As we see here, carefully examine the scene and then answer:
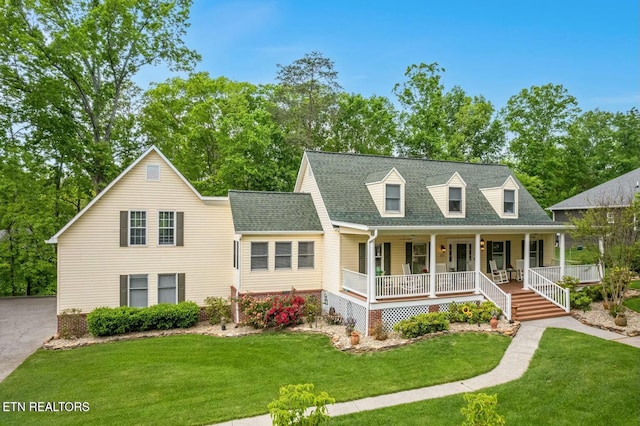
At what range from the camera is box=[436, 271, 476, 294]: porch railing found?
15055 mm

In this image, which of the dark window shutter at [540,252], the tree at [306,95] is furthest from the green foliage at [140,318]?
the dark window shutter at [540,252]

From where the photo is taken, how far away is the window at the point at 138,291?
1566 cm

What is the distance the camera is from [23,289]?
25.6 m

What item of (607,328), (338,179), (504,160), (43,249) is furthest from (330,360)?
(504,160)

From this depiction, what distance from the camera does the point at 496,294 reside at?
14867mm

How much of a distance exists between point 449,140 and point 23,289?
36.1 m

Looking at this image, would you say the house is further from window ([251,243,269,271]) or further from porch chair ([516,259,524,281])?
porch chair ([516,259,524,281])

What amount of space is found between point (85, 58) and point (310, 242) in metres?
18.3

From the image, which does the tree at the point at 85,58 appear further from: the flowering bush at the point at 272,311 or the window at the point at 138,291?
the flowering bush at the point at 272,311

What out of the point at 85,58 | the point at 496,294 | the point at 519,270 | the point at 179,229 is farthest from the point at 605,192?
the point at 85,58

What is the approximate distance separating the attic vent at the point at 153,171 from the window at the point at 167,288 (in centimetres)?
438

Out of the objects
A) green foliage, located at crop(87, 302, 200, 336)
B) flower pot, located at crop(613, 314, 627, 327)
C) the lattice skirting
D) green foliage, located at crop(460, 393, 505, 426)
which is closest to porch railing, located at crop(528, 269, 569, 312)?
flower pot, located at crop(613, 314, 627, 327)

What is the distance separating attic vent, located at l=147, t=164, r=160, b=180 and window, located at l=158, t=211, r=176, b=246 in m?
1.58

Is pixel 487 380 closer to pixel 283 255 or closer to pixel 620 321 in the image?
pixel 620 321
